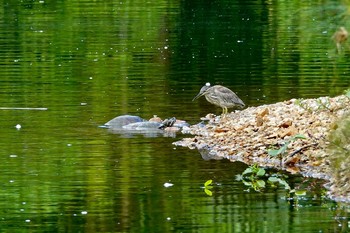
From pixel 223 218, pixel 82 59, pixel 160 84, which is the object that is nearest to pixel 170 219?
pixel 223 218

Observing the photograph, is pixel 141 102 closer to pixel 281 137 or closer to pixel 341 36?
pixel 281 137

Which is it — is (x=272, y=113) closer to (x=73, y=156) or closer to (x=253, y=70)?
(x=73, y=156)

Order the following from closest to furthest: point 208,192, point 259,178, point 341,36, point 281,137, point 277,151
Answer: point 341,36
point 208,192
point 259,178
point 277,151
point 281,137

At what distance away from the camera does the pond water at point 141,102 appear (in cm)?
1112

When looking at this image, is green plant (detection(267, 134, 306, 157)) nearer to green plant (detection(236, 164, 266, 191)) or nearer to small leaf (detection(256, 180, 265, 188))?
green plant (detection(236, 164, 266, 191))

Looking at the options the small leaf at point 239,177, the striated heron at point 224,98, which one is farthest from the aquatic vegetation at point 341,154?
the striated heron at point 224,98

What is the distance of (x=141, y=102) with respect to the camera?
20297 millimetres

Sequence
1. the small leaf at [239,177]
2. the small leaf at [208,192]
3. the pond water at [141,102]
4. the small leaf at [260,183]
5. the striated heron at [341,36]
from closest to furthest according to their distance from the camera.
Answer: the striated heron at [341,36]
the pond water at [141,102]
the small leaf at [208,192]
the small leaf at [260,183]
the small leaf at [239,177]

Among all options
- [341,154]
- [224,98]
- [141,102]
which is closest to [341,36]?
[341,154]

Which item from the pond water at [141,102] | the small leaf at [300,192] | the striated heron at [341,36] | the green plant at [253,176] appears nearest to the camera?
the striated heron at [341,36]

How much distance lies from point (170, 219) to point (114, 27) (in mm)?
26533

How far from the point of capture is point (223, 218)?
11078 millimetres

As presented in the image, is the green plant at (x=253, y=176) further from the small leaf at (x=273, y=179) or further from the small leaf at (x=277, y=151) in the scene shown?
the small leaf at (x=277, y=151)

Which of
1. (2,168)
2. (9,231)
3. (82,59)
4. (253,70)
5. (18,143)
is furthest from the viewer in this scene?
(82,59)
